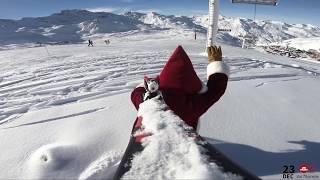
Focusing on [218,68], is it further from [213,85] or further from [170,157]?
[170,157]

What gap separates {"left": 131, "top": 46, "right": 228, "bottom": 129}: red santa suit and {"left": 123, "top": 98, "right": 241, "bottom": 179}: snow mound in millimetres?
551

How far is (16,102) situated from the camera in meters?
5.62

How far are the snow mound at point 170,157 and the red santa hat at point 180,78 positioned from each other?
64cm

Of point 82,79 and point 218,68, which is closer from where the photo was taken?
point 218,68

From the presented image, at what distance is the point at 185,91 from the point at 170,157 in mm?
1161

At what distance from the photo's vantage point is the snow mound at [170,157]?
1410mm

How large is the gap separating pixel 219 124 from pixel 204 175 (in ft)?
8.54

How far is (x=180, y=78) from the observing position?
269cm

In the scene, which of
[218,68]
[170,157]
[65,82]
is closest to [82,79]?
[65,82]

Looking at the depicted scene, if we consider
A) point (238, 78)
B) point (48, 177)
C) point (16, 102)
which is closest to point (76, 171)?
point (48, 177)

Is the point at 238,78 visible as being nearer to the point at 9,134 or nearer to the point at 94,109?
the point at 94,109

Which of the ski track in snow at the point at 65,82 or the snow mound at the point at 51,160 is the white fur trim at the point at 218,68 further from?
the ski track in snow at the point at 65,82

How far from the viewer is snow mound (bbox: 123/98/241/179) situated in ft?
4.63

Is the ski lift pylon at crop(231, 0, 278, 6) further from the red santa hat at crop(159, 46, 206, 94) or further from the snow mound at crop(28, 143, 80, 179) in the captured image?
the snow mound at crop(28, 143, 80, 179)
